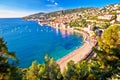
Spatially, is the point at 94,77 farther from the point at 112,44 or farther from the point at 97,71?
the point at 112,44

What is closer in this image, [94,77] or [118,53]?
[94,77]

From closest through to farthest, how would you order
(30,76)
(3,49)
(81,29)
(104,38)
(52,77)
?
1. (3,49)
2. (30,76)
3. (52,77)
4. (104,38)
5. (81,29)

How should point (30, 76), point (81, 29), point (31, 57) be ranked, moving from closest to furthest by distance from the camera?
point (30, 76)
point (31, 57)
point (81, 29)

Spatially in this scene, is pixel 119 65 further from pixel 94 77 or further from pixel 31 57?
pixel 31 57

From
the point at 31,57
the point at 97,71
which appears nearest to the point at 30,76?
the point at 97,71

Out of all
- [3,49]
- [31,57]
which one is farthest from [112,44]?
[31,57]

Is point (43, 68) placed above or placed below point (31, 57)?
above

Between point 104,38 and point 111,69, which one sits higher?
point 104,38

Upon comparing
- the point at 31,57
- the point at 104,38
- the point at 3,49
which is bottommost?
the point at 31,57

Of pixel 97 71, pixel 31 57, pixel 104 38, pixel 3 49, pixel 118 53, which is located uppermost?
pixel 3 49

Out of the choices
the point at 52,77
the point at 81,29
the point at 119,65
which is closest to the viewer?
the point at 52,77
